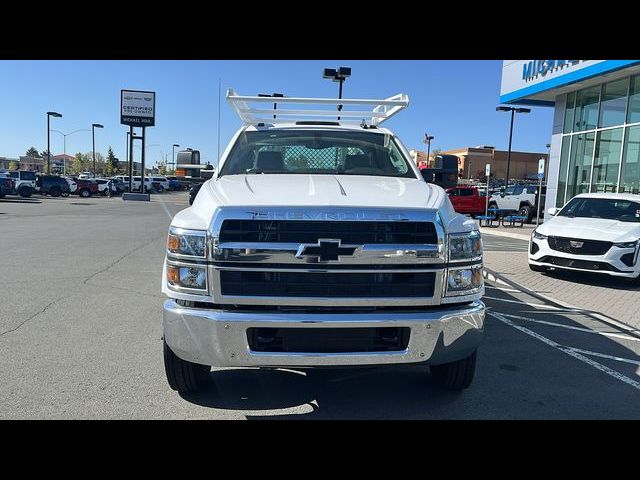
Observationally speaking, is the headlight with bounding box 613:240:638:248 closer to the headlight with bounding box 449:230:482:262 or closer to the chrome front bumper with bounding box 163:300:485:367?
the headlight with bounding box 449:230:482:262

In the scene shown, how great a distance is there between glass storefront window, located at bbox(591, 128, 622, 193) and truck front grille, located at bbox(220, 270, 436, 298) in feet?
54.0

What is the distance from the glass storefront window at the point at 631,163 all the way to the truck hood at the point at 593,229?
820 centimetres

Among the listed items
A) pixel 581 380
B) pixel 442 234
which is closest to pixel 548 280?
pixel 581 380

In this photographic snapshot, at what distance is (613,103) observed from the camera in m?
17.3

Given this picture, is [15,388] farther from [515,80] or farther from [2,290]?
[515,80]

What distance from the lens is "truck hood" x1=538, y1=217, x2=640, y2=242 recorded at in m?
8.38

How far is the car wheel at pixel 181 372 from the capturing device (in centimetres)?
352

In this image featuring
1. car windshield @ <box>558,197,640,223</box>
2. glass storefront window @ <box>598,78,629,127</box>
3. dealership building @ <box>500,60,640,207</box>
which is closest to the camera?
car windshield @ <box>558,197,640,223</box>

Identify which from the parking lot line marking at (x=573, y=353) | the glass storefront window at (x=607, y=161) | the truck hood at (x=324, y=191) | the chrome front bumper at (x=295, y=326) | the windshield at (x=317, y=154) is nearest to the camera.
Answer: the chrome front bumper at (x=295, y=326)

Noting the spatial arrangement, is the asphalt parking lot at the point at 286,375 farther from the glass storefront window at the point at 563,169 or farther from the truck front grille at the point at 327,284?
the glass storefront window at the point at 563,169

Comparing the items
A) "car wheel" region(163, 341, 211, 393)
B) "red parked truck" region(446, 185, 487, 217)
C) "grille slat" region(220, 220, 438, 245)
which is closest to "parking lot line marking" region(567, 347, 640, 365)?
"grille slat" region(220, 220, 438, 245)

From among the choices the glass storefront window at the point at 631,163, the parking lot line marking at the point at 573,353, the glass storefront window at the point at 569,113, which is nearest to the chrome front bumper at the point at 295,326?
the parking lot line marking at the point at 573,353

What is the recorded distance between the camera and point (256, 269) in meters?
3.08
